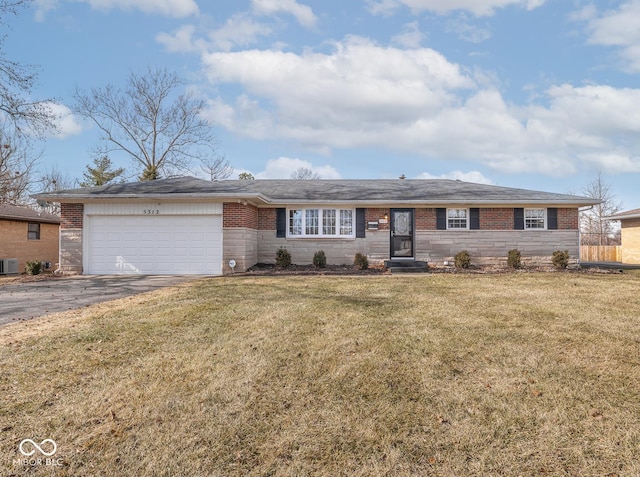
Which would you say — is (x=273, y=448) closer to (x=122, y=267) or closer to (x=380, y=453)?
(x=380, y=453)

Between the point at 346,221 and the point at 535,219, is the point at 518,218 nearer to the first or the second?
the point at 535,219

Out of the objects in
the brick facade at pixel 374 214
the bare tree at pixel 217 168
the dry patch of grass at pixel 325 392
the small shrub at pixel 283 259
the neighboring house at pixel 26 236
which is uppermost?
the bare tree at pixel 217 168

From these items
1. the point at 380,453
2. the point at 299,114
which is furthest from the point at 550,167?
the point at 380,453

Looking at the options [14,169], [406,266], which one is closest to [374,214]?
[406,266]

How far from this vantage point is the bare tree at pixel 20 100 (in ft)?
40.9

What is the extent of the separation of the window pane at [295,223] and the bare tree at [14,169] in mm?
17900

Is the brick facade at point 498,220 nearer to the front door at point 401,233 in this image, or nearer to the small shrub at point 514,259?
the small shrub at point 514,259

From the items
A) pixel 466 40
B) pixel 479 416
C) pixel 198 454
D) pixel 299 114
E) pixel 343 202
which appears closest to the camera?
pixel 198 454

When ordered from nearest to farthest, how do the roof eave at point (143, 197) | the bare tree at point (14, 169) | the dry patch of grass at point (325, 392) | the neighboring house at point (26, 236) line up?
1. the dry patch of grass at point (325, 392)
2. the roof eave at point (143, 197)
3. the neighboring house at point (26, 236)
4. the bare tree at point (14, 169)

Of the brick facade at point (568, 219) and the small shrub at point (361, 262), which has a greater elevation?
the brick facade at point (568, 219)

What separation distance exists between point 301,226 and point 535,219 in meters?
9.11

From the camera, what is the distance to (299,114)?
24.2 meters

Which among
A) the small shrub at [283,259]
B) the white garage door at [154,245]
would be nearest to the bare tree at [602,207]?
the small shrub at [283,259]

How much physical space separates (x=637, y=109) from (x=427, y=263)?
1672 centimetres
